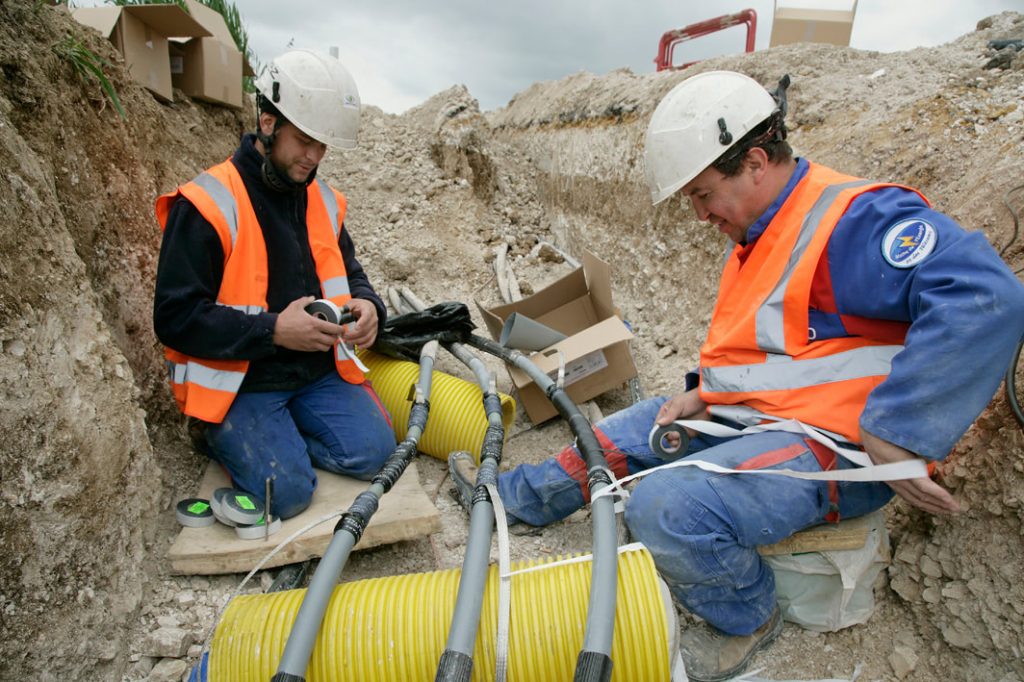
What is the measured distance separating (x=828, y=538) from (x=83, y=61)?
3779mm

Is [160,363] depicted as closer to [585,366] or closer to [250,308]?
[250,308]

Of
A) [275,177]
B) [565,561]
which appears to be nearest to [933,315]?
[565,561]

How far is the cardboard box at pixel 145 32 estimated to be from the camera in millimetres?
3451

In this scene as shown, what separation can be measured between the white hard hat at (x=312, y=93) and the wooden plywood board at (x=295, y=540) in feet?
4.98

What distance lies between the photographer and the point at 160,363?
290cm

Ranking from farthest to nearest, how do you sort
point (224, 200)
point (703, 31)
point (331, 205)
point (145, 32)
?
point (703, 31), point (145, 32), point (331, 205), point (224, 200)

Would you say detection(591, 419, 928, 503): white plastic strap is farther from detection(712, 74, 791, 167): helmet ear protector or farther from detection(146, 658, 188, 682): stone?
detection(146, 658, 188, 682): stone

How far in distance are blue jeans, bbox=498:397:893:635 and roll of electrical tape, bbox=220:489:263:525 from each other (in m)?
1.40

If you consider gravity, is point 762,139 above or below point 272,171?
below

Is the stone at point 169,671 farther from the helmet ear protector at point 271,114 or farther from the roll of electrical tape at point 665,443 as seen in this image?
the helmet ear protector at point 271,114

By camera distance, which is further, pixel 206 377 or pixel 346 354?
pixel 346 354

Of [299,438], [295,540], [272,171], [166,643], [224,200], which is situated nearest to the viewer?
[166,643]

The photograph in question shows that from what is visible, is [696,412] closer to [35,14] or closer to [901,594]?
[901,594]

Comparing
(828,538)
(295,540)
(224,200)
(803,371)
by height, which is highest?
(224,200)
